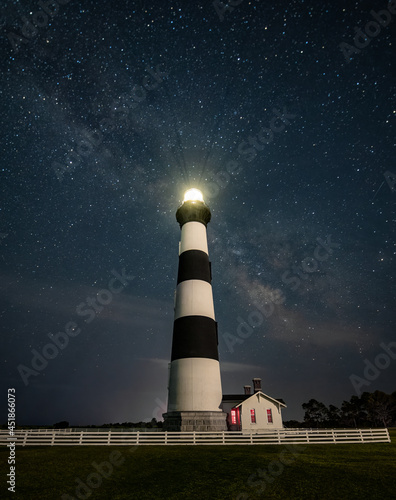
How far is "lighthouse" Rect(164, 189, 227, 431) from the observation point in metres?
19.2

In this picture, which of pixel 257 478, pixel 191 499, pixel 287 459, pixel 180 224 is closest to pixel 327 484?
pixel 257 478

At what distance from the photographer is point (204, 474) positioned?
11.1 m

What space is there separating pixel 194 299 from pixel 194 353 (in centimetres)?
399

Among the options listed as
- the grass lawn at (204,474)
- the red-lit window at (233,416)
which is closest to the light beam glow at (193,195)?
the red-lit window at (233,416)

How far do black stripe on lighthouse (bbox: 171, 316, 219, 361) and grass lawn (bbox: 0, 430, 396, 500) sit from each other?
591cm

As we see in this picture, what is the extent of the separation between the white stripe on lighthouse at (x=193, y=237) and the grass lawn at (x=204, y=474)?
14.5m

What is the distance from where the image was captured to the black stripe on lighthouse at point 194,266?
2391 cm

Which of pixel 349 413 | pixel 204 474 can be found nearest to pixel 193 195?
pixel 204 474

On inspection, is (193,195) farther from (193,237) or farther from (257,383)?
(257,383)

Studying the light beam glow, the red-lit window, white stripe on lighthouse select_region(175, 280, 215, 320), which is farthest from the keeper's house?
the light beam glow

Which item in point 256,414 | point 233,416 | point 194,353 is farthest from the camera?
point 233,416

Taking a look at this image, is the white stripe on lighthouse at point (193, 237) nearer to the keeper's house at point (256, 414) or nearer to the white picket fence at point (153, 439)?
the white picket fence at point (153, 439)

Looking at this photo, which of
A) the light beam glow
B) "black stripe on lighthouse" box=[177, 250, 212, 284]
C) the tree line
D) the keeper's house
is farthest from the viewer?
the tree line

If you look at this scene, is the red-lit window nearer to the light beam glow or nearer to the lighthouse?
the lighthouse
